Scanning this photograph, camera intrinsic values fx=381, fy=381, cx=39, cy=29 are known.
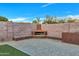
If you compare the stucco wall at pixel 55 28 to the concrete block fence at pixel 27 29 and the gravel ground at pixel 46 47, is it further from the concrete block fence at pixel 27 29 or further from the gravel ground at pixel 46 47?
the gravel ground at pixel 46 47

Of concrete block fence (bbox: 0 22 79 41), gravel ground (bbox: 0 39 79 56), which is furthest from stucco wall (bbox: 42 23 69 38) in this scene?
gravel ground (bbox: 0 39 79 56)

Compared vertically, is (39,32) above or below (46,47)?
above

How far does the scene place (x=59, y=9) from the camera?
25.4 feet

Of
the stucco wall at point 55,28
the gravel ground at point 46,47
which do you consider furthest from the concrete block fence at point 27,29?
the gravel ground at point 46,47

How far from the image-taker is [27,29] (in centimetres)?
793

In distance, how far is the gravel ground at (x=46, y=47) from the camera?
768 cm

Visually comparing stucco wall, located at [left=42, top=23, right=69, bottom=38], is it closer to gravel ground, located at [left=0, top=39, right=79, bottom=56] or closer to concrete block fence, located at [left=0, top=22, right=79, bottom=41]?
concrete block fence, located at [left=0, top=22, right=79, bottom=41]

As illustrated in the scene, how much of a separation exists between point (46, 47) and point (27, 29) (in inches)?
21.6

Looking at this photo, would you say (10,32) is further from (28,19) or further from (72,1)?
→ (72,1)

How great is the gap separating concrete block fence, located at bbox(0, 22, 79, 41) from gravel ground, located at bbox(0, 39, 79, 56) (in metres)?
0.15

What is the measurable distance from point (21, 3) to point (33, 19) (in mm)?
437

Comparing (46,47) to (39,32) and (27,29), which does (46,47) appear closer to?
(39,32)

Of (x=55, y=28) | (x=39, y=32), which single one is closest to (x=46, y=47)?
(x=39, y=32)

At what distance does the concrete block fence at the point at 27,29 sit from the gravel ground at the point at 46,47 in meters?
0.15
